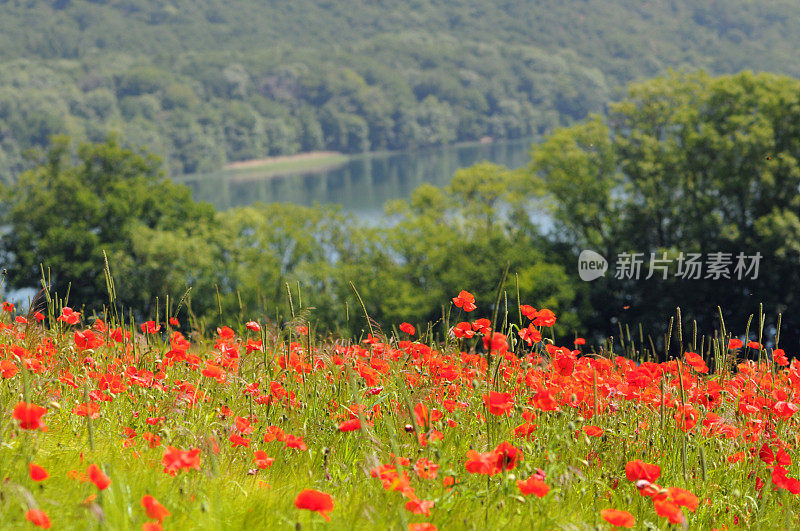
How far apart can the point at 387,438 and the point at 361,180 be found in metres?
120

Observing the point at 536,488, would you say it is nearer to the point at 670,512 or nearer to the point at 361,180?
the point at 670,512

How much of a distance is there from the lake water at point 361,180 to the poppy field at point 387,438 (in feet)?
247

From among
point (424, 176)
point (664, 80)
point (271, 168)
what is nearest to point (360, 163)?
point (271, 168)

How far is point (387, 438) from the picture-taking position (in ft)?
11.6

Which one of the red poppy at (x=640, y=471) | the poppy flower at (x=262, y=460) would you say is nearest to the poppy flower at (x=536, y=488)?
the red poppy at (x=640, y=471)

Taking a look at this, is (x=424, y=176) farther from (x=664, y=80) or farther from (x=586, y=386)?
(x=586, y=386)

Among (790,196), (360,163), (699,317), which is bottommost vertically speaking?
(360,163)

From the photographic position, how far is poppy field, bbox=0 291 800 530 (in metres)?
2.38

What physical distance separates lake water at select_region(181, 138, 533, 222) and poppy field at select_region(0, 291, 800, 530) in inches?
2958

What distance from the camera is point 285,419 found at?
3.58 metres

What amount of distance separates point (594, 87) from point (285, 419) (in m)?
181

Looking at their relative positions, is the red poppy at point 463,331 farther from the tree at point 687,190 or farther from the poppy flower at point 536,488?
the tree at point 687,190

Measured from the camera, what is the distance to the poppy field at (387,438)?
238cm

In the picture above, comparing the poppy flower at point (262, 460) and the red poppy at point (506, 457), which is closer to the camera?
the red poppy at point (506, 457)
